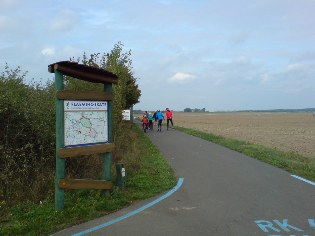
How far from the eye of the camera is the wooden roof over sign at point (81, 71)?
6977 millimetres

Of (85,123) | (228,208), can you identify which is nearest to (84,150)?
(85,123)

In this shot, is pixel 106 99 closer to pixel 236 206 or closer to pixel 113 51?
pixel 236 206

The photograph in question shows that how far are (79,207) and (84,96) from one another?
80.7 inches

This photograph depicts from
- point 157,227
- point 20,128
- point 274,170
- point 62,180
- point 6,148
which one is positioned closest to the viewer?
point 157,227

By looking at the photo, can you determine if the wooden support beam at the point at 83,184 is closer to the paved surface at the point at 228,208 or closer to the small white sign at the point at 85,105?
the paved surface at the point at 228,208

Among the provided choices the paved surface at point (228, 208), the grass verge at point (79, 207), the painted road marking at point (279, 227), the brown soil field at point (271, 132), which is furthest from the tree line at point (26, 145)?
the brown soil field at point (271, 132)

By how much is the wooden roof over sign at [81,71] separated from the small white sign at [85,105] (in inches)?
18.6

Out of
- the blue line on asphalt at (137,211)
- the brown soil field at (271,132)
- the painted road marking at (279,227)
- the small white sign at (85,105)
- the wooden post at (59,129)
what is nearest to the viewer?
the painted road marking at (279,227)

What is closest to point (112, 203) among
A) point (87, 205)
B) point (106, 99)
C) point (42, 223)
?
point (87, 205)

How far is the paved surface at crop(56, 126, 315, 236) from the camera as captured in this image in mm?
5922

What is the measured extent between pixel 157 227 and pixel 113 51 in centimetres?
1791

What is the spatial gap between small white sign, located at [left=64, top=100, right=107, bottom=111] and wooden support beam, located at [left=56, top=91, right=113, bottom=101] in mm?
80

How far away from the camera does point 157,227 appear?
19.8 feet

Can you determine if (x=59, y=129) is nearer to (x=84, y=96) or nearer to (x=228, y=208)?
(x=84, y=96)
